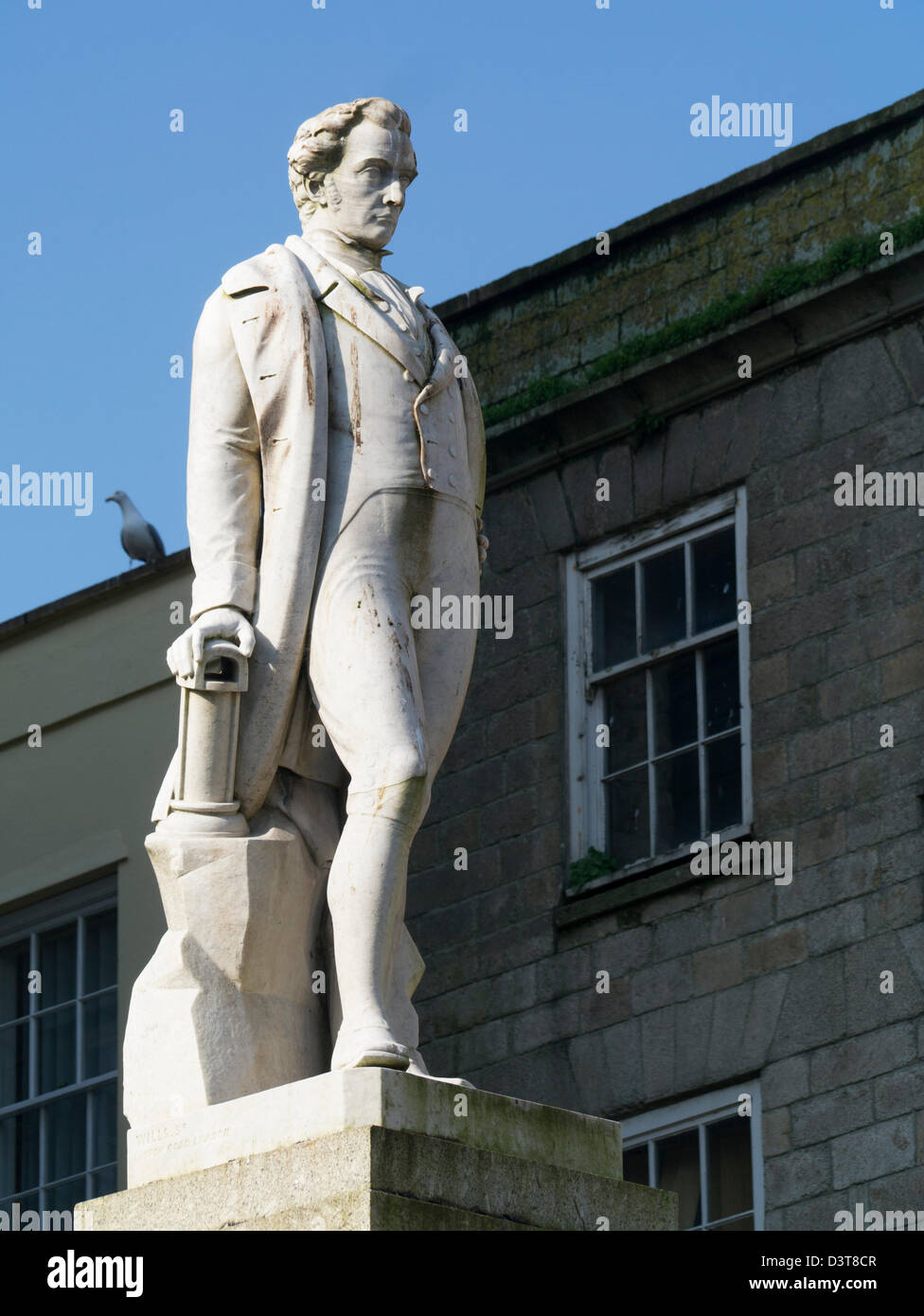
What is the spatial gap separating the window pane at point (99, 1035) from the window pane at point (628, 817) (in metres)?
2.91

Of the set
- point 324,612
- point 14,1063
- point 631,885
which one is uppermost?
point 631,885

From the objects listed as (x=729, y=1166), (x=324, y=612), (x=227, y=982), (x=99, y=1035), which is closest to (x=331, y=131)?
(x=324, y=612)

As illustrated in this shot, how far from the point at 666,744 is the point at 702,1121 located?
6.92ft

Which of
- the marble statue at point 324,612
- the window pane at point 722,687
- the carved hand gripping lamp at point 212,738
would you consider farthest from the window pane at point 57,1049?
the carved hand gripping lamp at point 212,738

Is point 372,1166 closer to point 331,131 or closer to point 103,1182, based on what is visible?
point 331,131

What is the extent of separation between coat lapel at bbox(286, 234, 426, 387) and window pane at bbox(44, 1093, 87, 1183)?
9.68 m

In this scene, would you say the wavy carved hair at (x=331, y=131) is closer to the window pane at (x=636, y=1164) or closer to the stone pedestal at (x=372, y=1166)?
the stone pedestal at (x=372, y=1166)

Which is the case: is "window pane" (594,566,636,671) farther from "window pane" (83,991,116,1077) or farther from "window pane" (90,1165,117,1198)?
"window pane" (90,1165,117,1198)

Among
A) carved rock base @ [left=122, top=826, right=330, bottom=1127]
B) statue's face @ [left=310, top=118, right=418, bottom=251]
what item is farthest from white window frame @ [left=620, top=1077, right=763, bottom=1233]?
statue's face @ [left=310, top=118, right=418, bottom=251]

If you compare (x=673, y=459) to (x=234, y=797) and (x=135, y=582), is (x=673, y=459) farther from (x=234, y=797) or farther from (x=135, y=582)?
(x=234, y=797)

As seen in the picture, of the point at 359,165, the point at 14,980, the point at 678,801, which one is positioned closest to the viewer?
the point at 359,165

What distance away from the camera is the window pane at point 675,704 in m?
17.3

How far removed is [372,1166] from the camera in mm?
7887

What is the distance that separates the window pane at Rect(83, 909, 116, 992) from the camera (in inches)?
711
